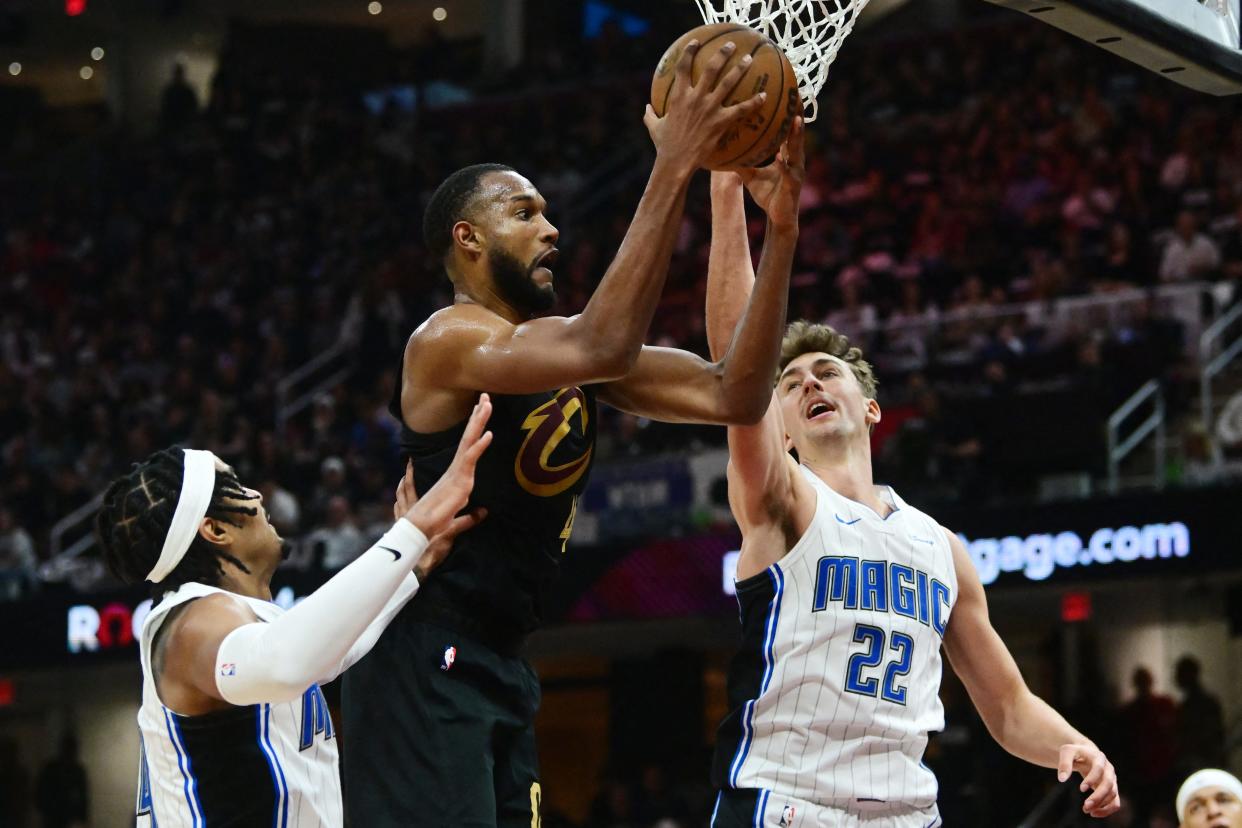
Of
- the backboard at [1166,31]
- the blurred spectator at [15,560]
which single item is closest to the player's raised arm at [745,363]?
the backboard at [1166,31]

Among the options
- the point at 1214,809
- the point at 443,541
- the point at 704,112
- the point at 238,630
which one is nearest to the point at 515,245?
the point at 704,112

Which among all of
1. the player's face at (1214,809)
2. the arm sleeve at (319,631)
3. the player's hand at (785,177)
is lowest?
the player's face at (1214,809)

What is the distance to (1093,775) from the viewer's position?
4.30 m

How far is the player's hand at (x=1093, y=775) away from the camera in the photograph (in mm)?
4277

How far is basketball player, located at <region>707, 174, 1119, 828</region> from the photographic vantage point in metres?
4.17

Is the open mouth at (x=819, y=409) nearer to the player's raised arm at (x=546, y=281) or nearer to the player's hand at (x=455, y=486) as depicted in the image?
the player's raised arm at (x=546, y=281)

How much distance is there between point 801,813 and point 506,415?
117cm

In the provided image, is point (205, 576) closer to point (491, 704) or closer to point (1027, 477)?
point (491, 704)

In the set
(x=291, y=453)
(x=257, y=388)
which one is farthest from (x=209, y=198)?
(x=291, y=453)

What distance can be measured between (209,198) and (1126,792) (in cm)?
1358

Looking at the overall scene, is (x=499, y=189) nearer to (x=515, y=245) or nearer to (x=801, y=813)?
(x=515, y=245)

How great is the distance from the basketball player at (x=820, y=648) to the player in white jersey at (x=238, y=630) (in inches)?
35.5

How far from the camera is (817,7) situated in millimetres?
4715

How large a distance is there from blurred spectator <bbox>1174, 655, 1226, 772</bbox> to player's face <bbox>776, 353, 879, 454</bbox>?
6685mm
